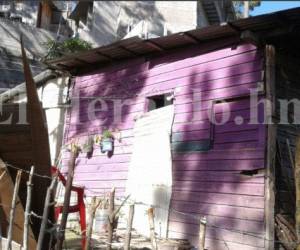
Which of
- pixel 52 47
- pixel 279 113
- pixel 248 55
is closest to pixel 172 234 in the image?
pixel 279 113

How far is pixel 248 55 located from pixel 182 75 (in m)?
1.53

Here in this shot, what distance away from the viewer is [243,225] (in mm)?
7609

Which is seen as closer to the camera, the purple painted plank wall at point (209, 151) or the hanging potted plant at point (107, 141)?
the purple painted plank wall at point (209, 151)

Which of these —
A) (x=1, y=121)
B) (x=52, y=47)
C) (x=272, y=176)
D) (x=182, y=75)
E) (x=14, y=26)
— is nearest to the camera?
(x=1, y=121)

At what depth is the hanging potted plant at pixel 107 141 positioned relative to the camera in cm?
1021

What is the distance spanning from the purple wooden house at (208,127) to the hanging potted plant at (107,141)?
0.12m

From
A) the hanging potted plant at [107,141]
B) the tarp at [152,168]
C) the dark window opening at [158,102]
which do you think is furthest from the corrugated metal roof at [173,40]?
the hanging potted plant at [107,141]

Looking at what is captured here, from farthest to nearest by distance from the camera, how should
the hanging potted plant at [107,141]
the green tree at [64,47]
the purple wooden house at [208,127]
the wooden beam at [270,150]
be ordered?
the green tree at [64,47] < the hanging potted plant at [107,141] < the purple wooden house at [208,127] < the wooden beam at [270,150]

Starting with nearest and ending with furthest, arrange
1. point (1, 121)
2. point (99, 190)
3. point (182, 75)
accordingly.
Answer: point (1, 121)
point (182, 75)
point (99, 190)

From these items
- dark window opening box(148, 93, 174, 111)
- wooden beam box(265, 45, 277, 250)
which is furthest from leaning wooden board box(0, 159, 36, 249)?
dark window opening box(148, 93, 174, 111)

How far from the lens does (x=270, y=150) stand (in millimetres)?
7535

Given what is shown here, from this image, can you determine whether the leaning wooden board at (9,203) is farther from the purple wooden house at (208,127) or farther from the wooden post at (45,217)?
the purple wooden house at (208,127)

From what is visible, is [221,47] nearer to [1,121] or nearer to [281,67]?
[281,67]

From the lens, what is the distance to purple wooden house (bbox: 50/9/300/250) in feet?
25.1
